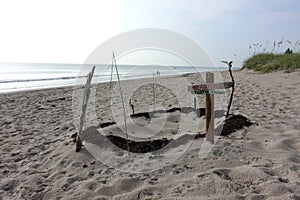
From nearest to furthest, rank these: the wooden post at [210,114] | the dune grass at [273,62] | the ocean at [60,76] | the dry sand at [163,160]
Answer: the dry sand at [163,160], the wooden post at [210,114], the dune grass at [273,62], the ocean at [60,76]

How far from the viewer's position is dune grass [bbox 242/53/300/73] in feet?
39.0

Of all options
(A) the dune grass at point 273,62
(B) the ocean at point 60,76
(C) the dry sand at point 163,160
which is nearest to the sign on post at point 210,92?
(C) the dry sand at point 163,160

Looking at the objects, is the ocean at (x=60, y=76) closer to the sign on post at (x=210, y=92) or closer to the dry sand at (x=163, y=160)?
the dry sand at (x=163, y=160)

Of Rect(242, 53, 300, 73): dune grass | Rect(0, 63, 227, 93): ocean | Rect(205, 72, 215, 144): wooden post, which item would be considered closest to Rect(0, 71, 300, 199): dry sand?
Rect(205, 72, 215, 144): wooden post

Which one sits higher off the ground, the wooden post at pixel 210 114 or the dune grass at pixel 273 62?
the dune grass at pixel 273 62

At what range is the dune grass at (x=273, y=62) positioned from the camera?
11.9 m

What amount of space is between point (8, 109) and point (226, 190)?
7.58 m

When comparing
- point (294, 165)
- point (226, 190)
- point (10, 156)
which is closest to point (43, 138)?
point (10, 156)

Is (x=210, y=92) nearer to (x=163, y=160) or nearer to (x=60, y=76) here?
(x=163, y=160)

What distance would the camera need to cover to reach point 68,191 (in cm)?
328

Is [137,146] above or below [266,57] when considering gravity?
below

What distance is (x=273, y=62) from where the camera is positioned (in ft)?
44.3

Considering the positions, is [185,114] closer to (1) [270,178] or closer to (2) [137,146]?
(2) [137,146]

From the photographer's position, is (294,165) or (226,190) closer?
(226,190)
